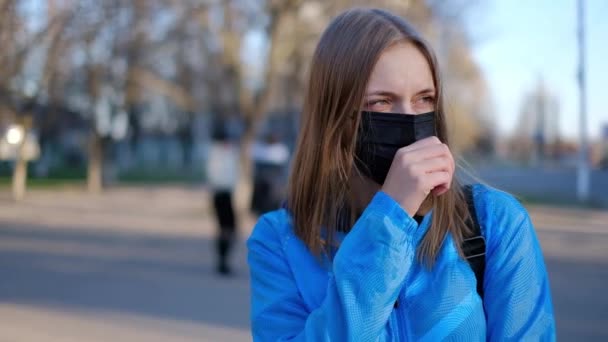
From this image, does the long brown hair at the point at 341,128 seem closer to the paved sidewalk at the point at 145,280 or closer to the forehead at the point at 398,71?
the forehead at the point at 398,71

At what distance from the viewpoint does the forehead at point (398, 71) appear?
134 centimetres

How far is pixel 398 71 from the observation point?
134 centimetres

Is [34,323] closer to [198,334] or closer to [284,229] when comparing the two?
[198,334]

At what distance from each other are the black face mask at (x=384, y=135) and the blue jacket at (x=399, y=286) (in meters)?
0.17

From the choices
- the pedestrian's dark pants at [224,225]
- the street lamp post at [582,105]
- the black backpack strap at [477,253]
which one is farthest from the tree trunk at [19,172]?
the black backpack strap at [477,253]

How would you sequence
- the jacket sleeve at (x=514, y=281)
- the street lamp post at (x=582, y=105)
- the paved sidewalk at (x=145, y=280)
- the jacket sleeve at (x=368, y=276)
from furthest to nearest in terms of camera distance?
the street lamp post at (x=582, y=105) → the paved sidewalk at (x=145, y=280) → the jacket sleeve at (x=514, y=281) → the jacket sleeve at (x=368, y=276)

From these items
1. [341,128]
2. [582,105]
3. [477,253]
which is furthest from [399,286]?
[582,105]

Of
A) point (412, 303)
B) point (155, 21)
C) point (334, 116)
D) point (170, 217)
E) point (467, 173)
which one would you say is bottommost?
point (170, 217)

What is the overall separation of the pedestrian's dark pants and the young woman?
667 cm

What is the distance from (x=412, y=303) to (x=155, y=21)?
15.5m

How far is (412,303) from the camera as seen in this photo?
1.28 meters

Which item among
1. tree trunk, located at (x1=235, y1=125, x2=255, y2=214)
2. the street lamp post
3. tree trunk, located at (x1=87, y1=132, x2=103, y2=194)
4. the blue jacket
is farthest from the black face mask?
tree trunk, located at (x1=87, y1=132, x2=103, y2=194)

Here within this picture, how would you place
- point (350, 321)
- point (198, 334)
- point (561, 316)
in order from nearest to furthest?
point (350, 321)
point (198, 334)
point (561, 316)

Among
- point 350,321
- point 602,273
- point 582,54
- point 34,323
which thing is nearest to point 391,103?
point 350,321
